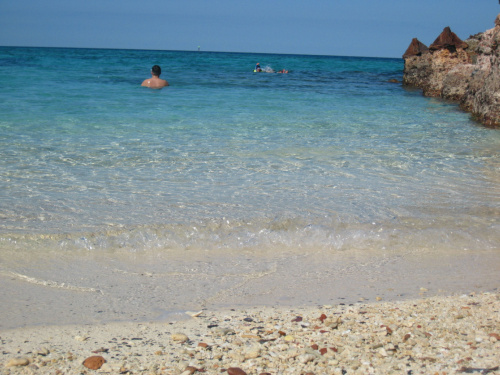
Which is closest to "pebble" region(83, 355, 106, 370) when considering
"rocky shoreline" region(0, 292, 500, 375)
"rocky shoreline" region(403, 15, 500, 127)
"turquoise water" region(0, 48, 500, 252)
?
"rocky shoreline" region(0, 292, 500, 375)

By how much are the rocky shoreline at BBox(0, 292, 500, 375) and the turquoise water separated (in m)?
1.11

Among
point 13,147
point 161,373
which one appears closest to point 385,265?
point 161,373

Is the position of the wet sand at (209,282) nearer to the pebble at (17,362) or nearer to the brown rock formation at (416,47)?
the pebble at (17,362)

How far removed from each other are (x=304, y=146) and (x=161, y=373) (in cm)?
551

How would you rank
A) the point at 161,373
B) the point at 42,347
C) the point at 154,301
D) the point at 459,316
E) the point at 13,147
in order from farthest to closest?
the point at 13,147 → the point at 154,301 → the point at 459,316 → the point at 42,347 → the point at 161,373

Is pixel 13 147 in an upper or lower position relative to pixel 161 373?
upper

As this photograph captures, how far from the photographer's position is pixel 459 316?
8.51ft

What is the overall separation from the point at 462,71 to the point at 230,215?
12.9 metres

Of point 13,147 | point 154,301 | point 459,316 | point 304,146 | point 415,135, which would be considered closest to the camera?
point 459,316

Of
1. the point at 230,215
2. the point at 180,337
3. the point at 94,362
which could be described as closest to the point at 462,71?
the point at 230,215

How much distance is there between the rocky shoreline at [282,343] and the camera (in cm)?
213

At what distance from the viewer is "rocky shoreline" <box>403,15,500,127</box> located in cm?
978

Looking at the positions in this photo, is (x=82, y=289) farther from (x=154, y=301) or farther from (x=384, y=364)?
(x=384, y=364)

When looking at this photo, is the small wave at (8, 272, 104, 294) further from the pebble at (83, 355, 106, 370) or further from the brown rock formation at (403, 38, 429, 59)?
the brown rock formation at (403, 38, 429, 59)
